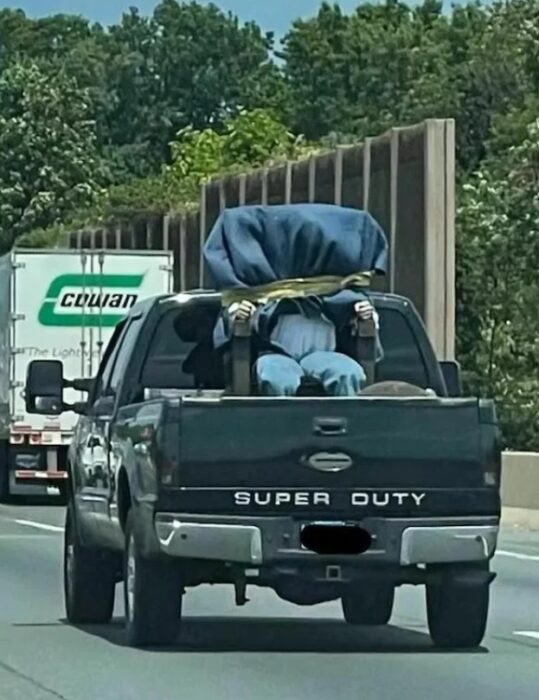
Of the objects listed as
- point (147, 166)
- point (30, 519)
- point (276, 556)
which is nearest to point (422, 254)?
point (30, 519)

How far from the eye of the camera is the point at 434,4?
140750mm

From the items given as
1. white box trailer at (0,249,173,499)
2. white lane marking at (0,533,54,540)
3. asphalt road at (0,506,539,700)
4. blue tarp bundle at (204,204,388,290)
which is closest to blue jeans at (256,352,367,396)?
blue tarp bundle at (204,204,388,290)

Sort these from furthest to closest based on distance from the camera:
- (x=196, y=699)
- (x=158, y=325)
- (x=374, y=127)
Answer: (x=374, y=127)
(x=158, y=325)
(x=196, y=699)

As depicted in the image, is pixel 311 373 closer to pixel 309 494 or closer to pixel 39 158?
pixel 309 494

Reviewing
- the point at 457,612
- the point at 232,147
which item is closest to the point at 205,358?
the point at 457,612

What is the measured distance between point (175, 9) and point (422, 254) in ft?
388

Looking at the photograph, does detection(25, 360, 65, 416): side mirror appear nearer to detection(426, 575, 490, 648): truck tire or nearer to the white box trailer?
detection(426, 575, 490, 648): truck tire

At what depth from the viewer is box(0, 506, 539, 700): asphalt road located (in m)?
13.0

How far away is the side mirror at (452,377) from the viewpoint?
16.2 m

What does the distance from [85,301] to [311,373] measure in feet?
71.8

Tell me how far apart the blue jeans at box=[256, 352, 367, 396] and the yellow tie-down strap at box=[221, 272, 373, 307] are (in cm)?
44

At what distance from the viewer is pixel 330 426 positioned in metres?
14.1

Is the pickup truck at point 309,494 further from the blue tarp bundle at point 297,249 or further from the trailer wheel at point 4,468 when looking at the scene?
the trailer wheel at point 4,468

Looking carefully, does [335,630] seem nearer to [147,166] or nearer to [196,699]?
[196,699]
